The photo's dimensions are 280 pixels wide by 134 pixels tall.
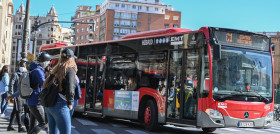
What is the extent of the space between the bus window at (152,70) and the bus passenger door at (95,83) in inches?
94.9

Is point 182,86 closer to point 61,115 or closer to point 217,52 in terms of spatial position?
point 217,52

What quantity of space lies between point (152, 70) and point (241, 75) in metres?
2.87

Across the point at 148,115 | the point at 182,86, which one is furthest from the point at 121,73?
the point at 182,86

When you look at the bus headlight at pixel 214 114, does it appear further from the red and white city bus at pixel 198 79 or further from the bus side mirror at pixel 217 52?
the bus side mirror at pixel 217 52

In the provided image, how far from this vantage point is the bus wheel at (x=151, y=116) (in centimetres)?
1252

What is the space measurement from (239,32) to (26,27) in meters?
10.0

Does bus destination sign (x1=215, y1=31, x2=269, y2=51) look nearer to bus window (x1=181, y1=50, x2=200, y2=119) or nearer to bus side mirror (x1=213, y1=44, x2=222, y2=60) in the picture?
bus side mirror (x1=213, y1=44, x2=222, y2=60)

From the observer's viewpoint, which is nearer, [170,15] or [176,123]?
[176,123]

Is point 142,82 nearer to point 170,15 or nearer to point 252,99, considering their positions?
point 252,99

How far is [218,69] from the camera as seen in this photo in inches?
430

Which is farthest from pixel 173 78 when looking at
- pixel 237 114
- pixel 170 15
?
pixel 170 15

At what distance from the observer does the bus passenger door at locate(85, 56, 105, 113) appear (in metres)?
15.5

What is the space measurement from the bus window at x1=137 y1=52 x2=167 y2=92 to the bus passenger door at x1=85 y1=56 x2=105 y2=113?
2.41m

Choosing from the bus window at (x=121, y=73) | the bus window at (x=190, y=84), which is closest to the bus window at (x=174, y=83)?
the bus window at (x=190, y=84)
